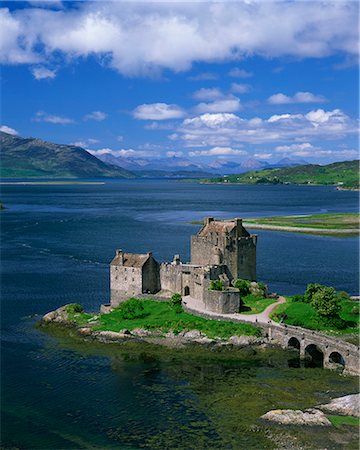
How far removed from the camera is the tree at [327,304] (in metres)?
69.8

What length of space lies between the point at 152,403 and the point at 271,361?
601 inches

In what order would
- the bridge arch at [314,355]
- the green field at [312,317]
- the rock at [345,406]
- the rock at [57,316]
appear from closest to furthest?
the rock at [345,406], the bridge arch at [314,355], the green field at [312,317], the rock at [57,316]

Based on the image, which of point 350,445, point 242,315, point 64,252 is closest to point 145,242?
point 64,252

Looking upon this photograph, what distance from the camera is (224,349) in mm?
66438

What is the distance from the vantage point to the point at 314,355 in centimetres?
6500

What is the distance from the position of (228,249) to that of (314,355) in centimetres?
2142

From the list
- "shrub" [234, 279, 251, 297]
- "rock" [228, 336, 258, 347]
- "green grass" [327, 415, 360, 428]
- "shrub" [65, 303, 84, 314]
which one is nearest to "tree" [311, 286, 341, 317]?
"rock" [228, 336, 258, 347]

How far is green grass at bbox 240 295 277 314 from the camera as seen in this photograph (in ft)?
244

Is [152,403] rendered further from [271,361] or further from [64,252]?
[64,252]

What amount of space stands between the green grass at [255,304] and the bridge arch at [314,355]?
32.4ft

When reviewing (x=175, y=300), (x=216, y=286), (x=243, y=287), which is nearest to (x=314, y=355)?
(x=216, y=286)

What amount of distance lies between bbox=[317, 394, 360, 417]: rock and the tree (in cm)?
1910

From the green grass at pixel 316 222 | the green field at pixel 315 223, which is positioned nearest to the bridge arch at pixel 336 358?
the green field at pixel 315 223

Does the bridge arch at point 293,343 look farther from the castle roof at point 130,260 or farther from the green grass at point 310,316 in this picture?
the castle roof at point 130,260
